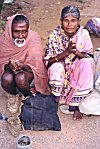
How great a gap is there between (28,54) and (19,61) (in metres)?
0.14

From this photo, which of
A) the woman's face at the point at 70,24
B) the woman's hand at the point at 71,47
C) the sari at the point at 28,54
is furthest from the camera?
the sari at the point at 28,54

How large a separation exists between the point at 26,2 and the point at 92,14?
1.28 metres

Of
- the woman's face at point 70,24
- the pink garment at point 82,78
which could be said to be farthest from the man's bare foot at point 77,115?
the woman's face at point 70,24

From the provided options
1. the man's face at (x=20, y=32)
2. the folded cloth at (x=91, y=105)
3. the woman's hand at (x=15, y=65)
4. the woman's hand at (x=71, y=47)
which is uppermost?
the man's face at (x=20, y=32)

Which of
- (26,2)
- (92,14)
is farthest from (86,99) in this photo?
(26,2)

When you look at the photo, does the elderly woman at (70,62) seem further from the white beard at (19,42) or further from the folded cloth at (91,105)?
the white beard at (19,42)

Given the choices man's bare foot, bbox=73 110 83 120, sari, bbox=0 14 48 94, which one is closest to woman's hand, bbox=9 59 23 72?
sari, bbox=0 14 48 94

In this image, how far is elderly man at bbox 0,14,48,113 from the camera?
3826mm

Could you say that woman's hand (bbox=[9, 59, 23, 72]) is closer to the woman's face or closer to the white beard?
the white beard

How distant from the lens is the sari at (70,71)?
12.4ft

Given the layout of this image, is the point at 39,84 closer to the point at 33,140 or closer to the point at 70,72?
the point at 70,72

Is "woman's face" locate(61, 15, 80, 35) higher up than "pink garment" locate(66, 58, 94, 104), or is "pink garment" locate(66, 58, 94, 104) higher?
"woman's face" locate(61, 15, 80, 35)

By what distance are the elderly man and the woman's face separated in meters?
0.36

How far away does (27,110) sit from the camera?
381cm
